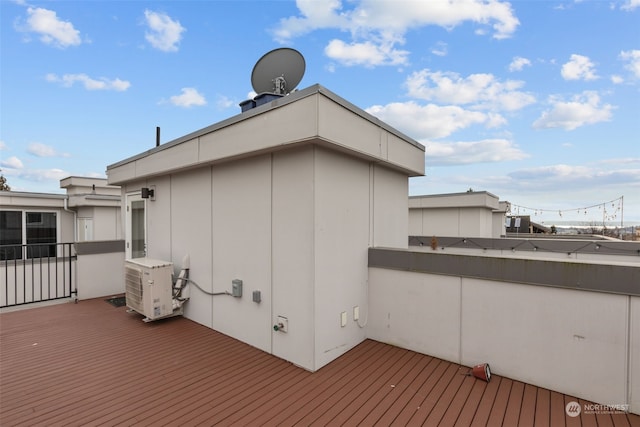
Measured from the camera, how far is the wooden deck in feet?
7.12

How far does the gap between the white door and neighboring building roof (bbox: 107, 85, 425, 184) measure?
133 centimetres

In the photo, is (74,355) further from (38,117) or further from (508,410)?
(38,117)

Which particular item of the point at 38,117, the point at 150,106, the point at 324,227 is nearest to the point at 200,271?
the point at 324,227

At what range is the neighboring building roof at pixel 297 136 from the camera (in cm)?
271

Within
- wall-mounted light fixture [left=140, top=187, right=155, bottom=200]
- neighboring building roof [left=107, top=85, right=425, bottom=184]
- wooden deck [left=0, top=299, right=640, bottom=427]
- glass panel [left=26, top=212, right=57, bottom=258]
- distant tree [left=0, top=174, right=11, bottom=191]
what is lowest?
wooden deck [left=0, top=299, right=640, bottom=427]

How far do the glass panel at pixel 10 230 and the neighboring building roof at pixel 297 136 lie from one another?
27.6 ft

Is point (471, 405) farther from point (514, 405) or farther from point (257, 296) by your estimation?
point (257, 296)

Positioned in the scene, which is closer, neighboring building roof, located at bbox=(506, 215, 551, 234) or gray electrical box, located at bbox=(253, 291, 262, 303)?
gray electrical box, located at bbox=(253, 291, 262, 303)

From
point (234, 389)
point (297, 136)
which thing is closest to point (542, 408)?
point (234, 389)

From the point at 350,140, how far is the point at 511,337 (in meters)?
2.68

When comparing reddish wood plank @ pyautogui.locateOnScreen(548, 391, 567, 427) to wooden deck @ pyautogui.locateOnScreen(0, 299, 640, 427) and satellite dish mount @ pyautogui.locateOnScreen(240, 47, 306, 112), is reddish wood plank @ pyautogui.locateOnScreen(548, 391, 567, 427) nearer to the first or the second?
wooden deck @ pyautogui.locateOnScreen(0, 299, 640, 427)

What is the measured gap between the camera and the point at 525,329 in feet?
8.91

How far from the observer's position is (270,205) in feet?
11.0

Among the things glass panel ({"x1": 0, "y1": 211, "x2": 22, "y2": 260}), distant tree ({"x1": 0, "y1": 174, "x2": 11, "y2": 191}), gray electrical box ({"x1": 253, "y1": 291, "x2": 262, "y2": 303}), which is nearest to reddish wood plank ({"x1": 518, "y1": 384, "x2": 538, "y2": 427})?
gray electrical box ({"x1": 253, "y1": 291, "x2": 262, "y2": 303})
